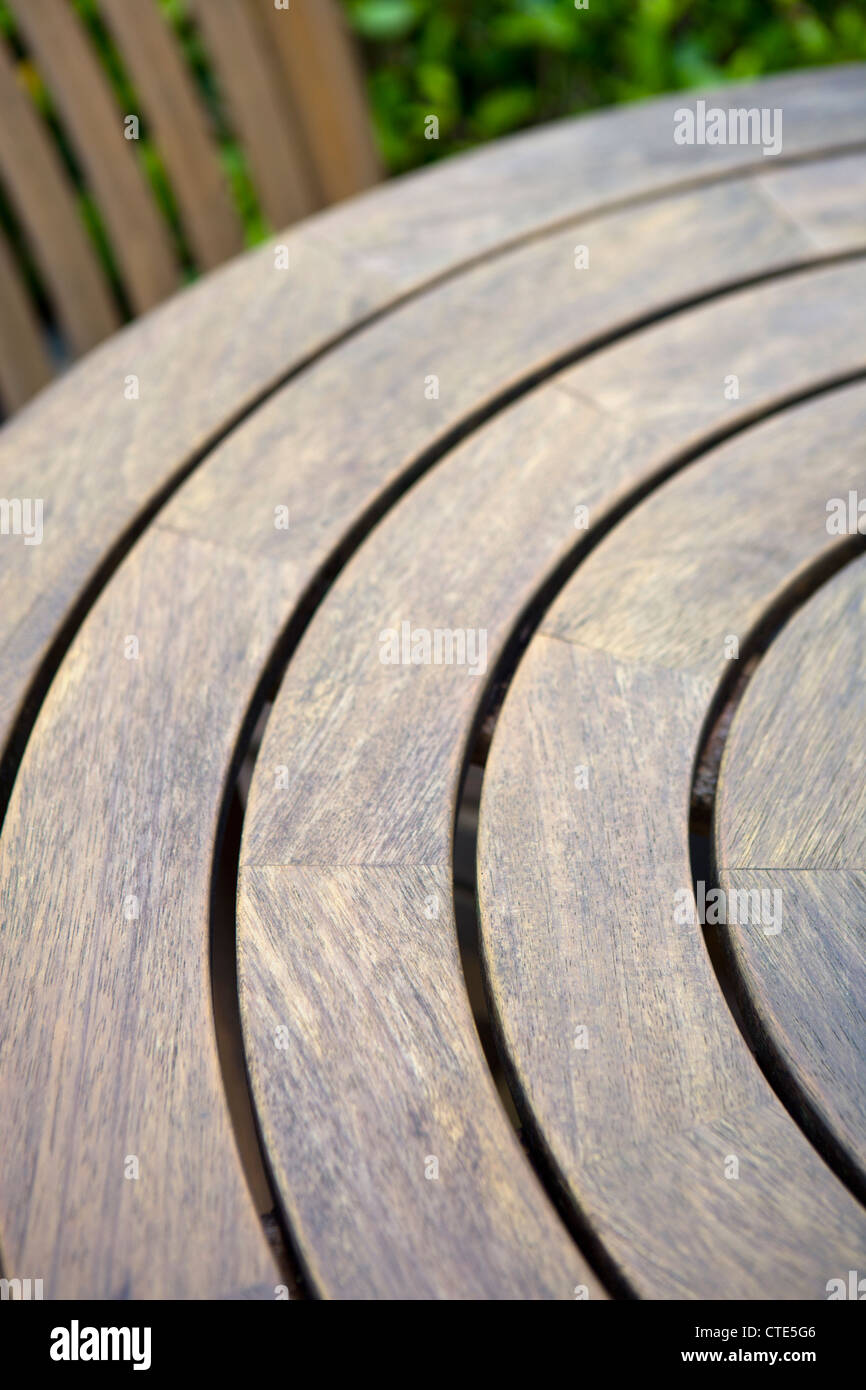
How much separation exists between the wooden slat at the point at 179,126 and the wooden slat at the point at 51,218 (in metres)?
0.22

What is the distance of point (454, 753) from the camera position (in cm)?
135

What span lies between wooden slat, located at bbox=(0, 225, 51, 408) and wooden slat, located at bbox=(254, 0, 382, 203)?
0.71m

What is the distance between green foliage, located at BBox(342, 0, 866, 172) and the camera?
3816 mm

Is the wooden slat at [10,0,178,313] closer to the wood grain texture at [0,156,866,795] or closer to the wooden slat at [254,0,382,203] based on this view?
the wooden slat at [254,0,382,203]

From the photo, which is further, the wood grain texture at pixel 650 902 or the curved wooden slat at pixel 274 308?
the curved wooden slat at pixel 274 308

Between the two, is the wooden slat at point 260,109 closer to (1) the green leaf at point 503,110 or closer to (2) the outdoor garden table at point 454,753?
(2) the outdoor garden table at point 454,753

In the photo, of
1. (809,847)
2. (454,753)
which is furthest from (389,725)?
(809,847)

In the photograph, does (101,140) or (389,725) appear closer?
(389,725)

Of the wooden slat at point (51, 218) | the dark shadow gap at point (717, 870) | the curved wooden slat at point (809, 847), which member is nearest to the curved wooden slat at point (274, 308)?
the wooden slat at point (51, 218)

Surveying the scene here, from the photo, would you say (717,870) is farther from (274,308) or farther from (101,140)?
(101,140)

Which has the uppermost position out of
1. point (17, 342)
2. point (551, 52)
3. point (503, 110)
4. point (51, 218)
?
point (551, 52)

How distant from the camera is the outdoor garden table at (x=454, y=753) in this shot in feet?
3.28

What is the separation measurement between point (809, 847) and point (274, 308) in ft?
4.25

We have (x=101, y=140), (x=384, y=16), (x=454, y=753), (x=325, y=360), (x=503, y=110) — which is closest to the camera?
(x=454, y=753)
